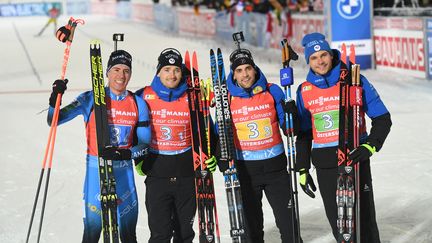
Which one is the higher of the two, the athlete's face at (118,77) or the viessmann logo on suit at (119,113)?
the athlete's face at (118,77)

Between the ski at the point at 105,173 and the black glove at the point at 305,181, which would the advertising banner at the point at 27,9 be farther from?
the black glove at the point at 305,181

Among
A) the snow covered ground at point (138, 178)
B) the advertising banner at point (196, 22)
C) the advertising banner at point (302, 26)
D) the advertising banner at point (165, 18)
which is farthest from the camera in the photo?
the advertising banner at point (165, 18)

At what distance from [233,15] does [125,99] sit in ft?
71.9

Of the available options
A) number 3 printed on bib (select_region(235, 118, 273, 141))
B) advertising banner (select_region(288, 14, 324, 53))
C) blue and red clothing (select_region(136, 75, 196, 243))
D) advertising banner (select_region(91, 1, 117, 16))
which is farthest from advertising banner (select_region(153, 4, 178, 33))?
number 3 printed on bib (select_region(235, 118, 273, 141))

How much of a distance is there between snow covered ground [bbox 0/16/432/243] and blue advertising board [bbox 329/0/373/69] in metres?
0.62

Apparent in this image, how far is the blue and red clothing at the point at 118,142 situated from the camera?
5867mm

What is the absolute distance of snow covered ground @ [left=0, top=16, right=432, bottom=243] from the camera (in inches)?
297

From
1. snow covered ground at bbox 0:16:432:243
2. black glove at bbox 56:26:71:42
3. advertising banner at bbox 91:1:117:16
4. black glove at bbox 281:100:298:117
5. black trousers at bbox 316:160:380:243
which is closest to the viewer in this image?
black glove at bbox 281:100:298:117

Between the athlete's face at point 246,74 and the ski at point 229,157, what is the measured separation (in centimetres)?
15

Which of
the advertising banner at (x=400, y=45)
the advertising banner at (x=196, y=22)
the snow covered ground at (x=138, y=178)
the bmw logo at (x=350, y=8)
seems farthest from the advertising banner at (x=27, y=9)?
the advertising banner at (x=400, y=45)

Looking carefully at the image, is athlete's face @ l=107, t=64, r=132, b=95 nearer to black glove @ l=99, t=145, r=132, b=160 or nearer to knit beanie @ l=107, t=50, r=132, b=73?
knit beanie @ l=107, t=50, r=132, b=73

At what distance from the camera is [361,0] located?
18.5 metres

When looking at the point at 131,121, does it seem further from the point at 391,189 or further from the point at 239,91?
the point at 391,189

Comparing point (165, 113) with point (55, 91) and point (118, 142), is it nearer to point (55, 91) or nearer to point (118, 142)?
point (118, 142)
